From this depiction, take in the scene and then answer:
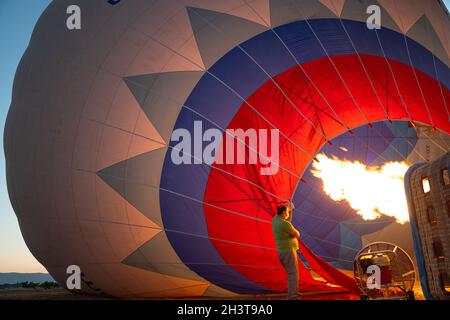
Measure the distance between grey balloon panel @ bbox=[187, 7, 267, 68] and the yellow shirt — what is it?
2.26 metres

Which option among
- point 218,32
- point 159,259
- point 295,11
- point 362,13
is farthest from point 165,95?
point 362,13

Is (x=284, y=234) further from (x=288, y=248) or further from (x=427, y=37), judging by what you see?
(x=427, y=37)

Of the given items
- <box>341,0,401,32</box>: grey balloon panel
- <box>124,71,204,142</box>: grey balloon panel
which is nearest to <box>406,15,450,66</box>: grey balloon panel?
<box>341,0,401,32</box>: grey balloon panel

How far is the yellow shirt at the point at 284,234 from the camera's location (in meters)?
4.97

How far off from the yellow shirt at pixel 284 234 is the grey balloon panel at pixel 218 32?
2.26 m

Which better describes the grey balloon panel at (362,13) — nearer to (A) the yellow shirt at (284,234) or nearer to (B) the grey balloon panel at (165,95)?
(B) the grey balloon panel at (165,95)

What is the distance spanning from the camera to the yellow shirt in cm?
497

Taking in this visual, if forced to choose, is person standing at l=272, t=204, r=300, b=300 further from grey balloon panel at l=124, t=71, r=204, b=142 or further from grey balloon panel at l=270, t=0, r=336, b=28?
grey balloon panel at l=270, t=0, r=336, b=28

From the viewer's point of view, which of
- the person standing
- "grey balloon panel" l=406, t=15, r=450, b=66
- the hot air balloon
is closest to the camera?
the person standing

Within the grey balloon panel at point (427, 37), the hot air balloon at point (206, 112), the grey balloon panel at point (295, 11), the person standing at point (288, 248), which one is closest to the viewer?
the person standing at point (288, 248)

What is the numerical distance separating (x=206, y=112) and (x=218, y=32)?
109 cm

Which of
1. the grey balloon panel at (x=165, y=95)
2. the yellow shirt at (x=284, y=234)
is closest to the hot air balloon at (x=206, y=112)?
the grey balloon panel at (x=165, y=95)

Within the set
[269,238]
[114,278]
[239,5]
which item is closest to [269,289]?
[269,238]

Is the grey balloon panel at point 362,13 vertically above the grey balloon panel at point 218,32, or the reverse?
the grey balloon panel at point 362,13
